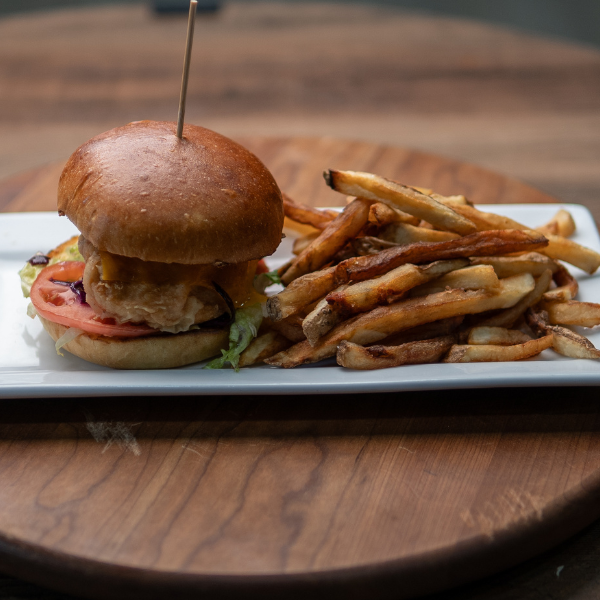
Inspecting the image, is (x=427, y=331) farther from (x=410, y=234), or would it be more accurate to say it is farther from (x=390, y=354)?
(x=410, y=234)

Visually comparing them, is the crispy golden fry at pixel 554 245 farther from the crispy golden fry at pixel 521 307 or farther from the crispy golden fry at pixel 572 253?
the crispy golden fry at pixel 521 307

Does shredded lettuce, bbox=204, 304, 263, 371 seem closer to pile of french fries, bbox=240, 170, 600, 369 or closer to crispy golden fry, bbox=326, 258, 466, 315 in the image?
pile of french fries, bbox=240, 170, 600, 369

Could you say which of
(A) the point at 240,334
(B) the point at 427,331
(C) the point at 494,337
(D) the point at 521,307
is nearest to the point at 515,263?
(D) the point at 521,307

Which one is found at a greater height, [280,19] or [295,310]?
[280,19]

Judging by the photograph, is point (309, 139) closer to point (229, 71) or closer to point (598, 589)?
point (229, 71)

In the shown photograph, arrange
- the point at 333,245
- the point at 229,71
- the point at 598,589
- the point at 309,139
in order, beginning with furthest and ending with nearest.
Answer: the point at 229,71
the point at 309,139
the point at 333,245
the point at 598,589

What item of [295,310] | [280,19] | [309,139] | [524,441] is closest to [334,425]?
[295,310]
